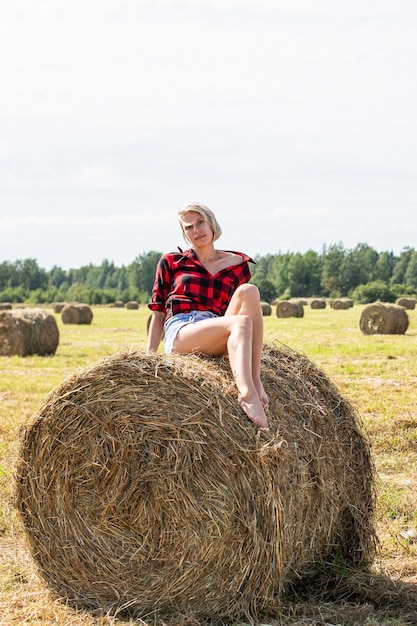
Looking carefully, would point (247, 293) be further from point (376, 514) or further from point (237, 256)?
point (376, 514)

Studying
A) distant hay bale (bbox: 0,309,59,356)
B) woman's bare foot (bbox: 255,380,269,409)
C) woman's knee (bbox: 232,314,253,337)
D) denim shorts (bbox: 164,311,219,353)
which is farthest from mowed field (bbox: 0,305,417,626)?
distant hay bale (bbox: 0,309,59,356)

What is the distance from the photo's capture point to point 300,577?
445cm

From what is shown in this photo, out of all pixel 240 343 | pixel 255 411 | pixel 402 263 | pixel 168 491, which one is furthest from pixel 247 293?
pixel 402 263

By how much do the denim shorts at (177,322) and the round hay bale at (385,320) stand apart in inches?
640

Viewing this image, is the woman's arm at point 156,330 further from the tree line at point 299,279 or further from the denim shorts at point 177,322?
the tree line at point 299,279

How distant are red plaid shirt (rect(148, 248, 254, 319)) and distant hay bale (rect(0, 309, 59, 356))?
36.6 ft

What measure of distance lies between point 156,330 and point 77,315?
24.8 metres

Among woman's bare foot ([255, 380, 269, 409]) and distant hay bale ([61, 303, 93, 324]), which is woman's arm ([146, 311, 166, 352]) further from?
distant hay bale ([61, 303, 93, 324])

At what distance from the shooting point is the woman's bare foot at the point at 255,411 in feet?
13.9

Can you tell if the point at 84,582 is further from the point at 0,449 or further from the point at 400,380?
the point at 400,380

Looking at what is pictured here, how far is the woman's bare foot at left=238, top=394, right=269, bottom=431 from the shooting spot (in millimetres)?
4223

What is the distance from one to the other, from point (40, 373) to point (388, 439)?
712 centimetres

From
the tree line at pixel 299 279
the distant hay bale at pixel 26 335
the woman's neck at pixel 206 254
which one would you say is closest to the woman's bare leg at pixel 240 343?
the woman's neck at pixel 206 254

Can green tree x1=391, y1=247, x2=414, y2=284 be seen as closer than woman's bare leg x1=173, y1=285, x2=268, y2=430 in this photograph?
No
